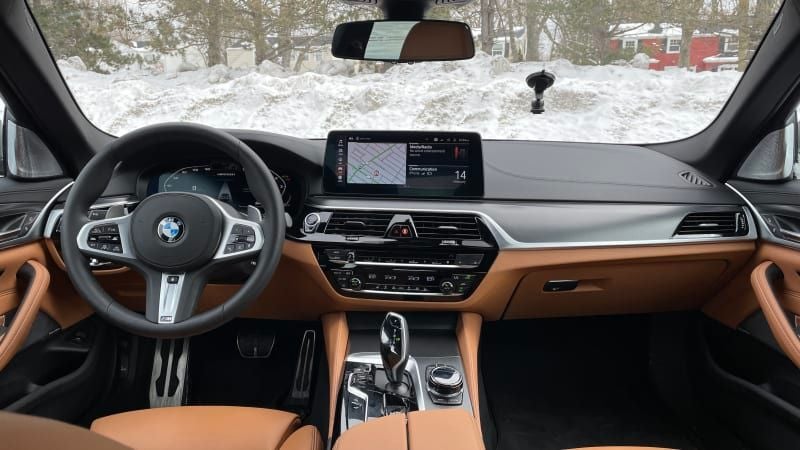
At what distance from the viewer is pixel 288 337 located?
3.06 meters

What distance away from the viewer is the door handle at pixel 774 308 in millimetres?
2135

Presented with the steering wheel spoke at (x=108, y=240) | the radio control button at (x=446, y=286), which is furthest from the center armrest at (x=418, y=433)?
the steering wheel spoke at (x=108, y=240)

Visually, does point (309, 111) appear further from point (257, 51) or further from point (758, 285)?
point (758, 285)

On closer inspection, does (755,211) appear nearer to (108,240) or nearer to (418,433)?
(418,433)

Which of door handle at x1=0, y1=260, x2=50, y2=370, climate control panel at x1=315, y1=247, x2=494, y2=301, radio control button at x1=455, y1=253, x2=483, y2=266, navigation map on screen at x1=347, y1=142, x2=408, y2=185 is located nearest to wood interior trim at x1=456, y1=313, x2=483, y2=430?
climate control panel at x1=315, y1=247, x2=494, y2=301

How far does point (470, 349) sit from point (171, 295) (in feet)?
3.88

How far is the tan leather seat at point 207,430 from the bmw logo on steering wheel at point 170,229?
544mm

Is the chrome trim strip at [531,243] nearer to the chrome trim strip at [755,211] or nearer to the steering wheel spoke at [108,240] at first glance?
the chrome trim strip at [755,211]

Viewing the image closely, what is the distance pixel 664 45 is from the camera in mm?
2707

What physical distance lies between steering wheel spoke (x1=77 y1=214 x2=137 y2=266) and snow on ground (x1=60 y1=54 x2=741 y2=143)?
3.01ft

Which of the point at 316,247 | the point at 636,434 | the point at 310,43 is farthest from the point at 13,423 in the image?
the point at 636,434

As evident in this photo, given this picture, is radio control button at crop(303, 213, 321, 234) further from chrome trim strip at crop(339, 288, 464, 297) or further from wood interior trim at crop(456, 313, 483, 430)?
wood interior trim at crop(456, 313, 483, 430)

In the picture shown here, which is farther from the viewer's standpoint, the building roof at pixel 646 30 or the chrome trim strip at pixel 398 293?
the building roof at pixel 646 30

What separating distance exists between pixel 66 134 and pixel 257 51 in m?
0.94
